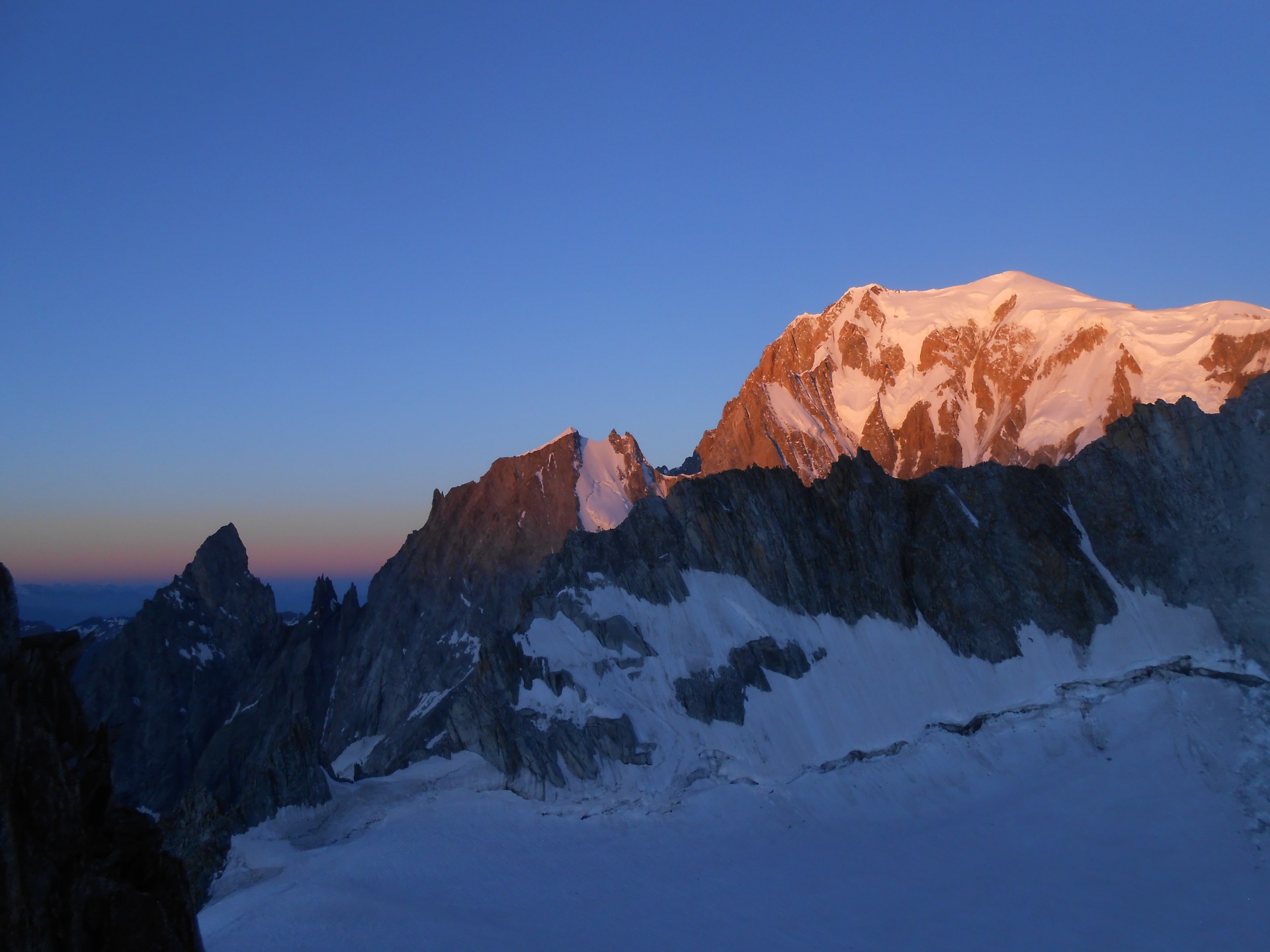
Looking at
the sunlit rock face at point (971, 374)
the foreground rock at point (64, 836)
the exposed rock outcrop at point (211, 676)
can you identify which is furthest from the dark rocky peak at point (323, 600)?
the foreground rock at point (64, 836)

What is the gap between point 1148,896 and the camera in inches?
1303

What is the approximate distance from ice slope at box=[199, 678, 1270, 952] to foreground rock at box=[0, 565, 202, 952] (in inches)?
715

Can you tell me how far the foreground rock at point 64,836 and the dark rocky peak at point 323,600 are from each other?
112m

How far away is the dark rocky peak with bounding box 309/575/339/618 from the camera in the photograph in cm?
12181

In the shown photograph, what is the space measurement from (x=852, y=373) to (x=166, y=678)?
380 ft

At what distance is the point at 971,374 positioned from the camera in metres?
134

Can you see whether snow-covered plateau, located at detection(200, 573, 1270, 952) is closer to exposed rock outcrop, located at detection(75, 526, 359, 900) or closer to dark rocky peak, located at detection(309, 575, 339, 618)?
exposed rock outcrop, located at detection(75, 526, 359, 900)

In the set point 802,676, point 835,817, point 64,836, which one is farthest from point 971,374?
point 64,836

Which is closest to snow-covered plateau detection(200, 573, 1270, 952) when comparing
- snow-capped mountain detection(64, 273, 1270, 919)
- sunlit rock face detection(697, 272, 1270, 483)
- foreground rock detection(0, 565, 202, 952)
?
snow-capped mountain detection(64, 273, 1270, 919)

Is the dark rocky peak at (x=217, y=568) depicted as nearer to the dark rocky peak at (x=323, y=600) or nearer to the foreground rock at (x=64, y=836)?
the dark rocky peak at (x=323, y=600)

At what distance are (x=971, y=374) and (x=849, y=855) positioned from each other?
110m

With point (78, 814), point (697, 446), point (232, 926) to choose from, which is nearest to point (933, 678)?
point (232, 926)

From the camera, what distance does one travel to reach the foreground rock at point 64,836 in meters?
13.3

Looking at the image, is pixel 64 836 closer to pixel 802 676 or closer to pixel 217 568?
pixel 802 676
